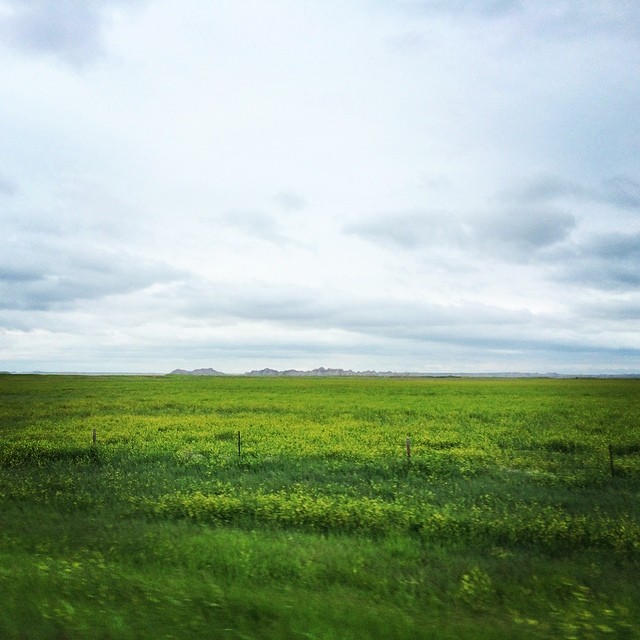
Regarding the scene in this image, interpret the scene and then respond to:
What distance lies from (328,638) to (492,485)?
45.5 feet

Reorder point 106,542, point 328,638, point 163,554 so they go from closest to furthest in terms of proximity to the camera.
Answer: point 328,638
point 163,554
point 106,542

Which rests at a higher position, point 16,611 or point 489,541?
point 16,611

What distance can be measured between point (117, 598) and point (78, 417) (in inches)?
1524

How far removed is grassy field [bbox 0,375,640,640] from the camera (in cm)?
858

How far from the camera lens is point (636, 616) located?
30.2ft

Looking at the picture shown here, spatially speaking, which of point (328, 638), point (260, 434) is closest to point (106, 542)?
point (328, 638)

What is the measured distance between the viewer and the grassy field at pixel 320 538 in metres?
8.58

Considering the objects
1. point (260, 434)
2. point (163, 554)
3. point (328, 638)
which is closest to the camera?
point (328, 638)

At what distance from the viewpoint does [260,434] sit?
33250 mm

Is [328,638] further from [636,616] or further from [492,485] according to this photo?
[492,485]

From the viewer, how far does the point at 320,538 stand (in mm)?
13961

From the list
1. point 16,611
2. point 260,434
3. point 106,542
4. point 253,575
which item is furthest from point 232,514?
point 260,434

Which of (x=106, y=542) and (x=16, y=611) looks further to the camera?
(x=106, y=542)

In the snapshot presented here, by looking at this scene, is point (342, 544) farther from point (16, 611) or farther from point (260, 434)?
point (260, 434)
